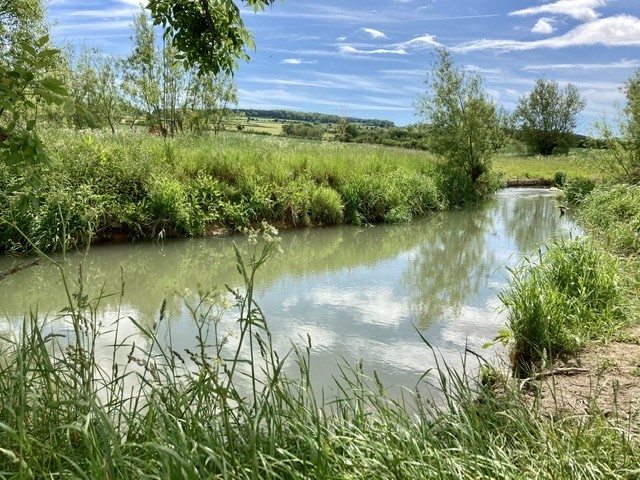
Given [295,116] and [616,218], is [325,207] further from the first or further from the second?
[295,116]

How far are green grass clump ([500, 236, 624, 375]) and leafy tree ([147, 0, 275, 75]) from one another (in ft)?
11.2

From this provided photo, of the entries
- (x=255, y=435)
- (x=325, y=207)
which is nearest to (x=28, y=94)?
(x=255, y=435)

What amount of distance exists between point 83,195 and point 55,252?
1281 mm

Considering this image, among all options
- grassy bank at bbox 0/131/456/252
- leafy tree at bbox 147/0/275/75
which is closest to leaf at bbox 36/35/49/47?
leafy tree at bbox 147/0/275/75

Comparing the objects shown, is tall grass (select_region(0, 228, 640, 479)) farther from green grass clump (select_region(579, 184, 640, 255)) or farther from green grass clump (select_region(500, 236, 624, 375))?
green grass clump (select_region(579, 184, 640, 255))

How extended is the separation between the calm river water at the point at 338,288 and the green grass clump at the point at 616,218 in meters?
1.03

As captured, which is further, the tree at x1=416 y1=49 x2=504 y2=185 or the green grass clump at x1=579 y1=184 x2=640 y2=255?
the tree at x1=416 y1=49 x2=504 y2=185

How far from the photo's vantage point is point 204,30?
3861 mm

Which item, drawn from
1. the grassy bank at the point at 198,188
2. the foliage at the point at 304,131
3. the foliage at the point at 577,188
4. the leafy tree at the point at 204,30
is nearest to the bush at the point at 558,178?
the foliage at the point at 577,188

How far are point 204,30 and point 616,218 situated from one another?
9033 millimetres

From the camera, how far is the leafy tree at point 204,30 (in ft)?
12.3

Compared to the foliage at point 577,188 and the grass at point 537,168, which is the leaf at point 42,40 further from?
the grass at point 537,168

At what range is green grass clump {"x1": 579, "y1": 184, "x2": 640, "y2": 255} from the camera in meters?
7.77

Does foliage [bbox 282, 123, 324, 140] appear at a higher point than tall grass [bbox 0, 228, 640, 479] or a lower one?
higher
